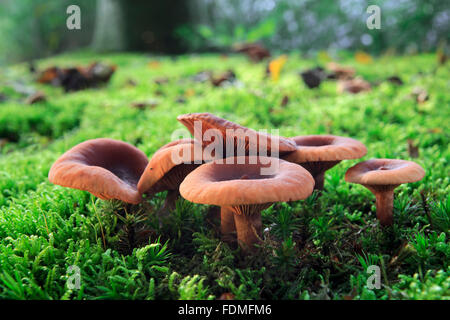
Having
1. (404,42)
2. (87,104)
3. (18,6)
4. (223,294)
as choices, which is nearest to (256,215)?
(223,294)

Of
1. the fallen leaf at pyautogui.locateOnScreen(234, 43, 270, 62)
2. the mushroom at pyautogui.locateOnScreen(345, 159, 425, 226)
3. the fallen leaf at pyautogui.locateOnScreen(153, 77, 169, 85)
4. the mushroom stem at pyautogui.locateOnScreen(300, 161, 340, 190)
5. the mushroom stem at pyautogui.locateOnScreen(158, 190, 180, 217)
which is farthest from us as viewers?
the fallen leaf at pyautogui.locateOnScreen(234, 43, 270, 62)

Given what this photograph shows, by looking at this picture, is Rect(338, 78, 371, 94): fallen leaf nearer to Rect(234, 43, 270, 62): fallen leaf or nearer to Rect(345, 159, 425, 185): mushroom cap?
Rect(234, 43, 270, 62): fallen leaf

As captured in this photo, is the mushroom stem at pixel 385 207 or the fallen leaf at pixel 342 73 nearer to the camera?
the mushroom stem at pixel 385 207

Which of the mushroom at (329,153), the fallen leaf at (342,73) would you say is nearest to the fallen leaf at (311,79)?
the fallen leaf at (342,73)

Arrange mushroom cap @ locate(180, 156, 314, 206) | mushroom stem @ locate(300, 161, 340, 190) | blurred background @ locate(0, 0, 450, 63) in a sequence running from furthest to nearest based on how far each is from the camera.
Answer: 1. blurred background @ locate(0, 0, 450, 63)
2. mushroom stem @ locate(300, 161, 340, 190)
3. mushroom cap @ locate(180, 156, 314, 206)

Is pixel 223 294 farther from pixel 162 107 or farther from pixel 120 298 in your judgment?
pixel 162 107

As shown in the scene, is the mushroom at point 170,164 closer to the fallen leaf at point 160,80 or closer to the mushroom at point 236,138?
the mushroom at point 236,138

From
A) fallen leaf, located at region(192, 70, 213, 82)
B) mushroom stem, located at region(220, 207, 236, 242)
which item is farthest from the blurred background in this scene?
mushroom stem, located at region(220, 207, 236, 242)
